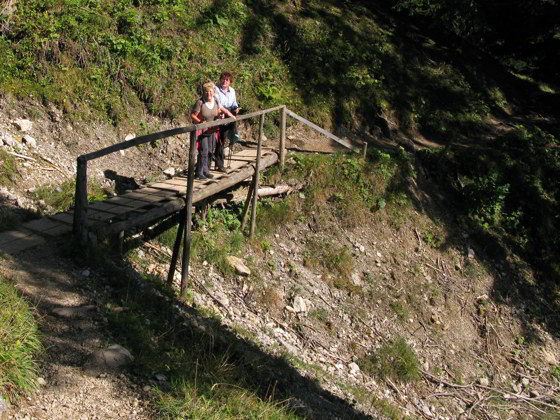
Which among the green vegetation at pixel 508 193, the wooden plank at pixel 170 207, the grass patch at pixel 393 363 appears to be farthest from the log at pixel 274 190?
the green vegetation at pixel 508 193

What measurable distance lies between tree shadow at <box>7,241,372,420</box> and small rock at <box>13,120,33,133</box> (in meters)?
3.68

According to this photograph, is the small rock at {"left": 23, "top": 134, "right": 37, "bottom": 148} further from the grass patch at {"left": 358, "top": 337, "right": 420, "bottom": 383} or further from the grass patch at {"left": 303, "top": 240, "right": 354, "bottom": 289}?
the grass patch at {"left": 358, "top": 337, "right": 420, "bottom": 383}

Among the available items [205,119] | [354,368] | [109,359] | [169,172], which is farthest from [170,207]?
[354,368]

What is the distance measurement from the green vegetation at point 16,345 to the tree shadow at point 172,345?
163 mm

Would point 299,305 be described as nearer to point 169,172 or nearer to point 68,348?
point 169,172

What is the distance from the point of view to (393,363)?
769cm

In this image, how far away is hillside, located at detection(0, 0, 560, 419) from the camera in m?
4.43

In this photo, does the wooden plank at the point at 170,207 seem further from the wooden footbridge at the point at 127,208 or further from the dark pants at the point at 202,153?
the dark pants at the point at 202,153

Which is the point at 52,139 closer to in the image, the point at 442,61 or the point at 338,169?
the point at 338,169

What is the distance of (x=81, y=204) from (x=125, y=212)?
0.85m

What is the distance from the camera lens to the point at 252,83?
11.6m

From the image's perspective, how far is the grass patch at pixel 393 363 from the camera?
750 centimetres

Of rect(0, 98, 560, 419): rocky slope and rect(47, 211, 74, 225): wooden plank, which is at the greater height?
rect(47, 211, 74, 225): wooden plank

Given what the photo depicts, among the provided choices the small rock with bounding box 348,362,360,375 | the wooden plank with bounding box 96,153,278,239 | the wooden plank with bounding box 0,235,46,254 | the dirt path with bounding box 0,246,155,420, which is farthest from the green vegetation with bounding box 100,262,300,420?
the small rock with bounding box 348,362,360,375
